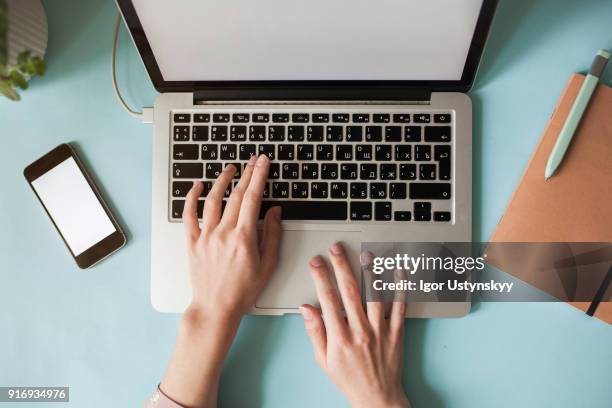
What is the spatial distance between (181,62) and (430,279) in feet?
1.39

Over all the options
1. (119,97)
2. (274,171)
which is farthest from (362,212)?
(119,97)

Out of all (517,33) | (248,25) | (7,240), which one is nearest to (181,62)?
(248,25)

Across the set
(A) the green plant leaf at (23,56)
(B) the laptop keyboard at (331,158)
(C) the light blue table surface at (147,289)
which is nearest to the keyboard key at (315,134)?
(B) the laptop keyboard at (331,158)

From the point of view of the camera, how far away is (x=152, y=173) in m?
0.62

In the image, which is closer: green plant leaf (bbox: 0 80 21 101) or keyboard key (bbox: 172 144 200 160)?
green plant leaf (bbox: 0 80 21 101)

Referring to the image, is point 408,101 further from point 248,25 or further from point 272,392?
point 272,392

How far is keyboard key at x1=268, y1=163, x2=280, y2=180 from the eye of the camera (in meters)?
0.61

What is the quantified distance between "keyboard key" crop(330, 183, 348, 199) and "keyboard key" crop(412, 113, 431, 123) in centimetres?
12

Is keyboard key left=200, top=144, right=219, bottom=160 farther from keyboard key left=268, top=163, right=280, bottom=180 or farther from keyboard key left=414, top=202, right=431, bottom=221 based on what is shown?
keyboard key left=414, top=202, right=431, bottom=221

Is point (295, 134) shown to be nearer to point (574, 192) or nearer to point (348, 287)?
point (348, 287)

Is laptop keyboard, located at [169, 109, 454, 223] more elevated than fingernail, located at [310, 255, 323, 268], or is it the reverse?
laptop keyboard, located at [169, 109, 454, 223]

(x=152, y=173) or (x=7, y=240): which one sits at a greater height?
(x=152, y=173)

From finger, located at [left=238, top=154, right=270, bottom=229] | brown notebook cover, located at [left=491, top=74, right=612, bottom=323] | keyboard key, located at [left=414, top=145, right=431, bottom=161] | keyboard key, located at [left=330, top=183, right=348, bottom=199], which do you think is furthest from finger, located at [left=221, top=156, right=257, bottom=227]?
brown notebook cover, located at [left=491, top=74, right=612, bottom=323]

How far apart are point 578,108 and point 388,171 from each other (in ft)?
0.84
